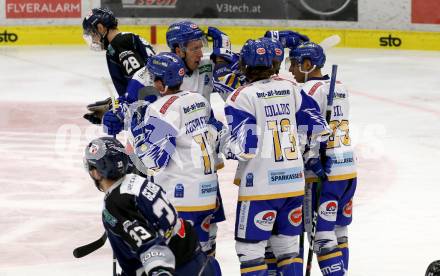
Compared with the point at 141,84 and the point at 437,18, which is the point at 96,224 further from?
the point at 437,18

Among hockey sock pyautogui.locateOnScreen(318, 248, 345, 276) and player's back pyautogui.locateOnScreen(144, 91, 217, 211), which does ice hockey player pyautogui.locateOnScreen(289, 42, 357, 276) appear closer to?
hockey sock pyautogui.locateOnScreen(318, 248, 345, 276)

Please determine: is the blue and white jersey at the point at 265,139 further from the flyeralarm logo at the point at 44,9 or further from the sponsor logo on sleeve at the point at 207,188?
the flyeralarm logo at the point at 44,9

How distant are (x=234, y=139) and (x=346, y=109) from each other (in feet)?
2.98

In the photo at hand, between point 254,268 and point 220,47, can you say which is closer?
point 254,268

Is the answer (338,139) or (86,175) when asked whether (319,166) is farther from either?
(86,175)

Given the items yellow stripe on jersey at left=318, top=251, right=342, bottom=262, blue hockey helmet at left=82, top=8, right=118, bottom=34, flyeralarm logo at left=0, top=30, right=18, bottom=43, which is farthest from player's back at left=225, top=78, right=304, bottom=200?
flyeralarm logo at left=0, top=30, right=18, bottom=43

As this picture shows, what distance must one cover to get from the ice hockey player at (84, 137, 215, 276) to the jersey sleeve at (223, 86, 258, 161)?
3.64 ft

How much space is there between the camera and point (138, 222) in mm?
4598

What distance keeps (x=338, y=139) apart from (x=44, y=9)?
10.9 meters

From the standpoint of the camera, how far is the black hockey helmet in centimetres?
473

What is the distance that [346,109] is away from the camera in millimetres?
6523

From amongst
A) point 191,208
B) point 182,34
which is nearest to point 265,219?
point 191,208

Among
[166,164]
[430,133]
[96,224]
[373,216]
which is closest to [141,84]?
[166,164]

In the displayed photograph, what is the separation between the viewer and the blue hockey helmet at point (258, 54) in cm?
594
